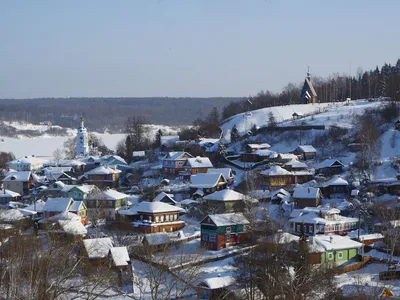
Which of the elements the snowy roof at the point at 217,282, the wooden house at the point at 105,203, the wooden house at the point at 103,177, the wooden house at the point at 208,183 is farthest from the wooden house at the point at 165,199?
the snowy roof at the point at 217,282

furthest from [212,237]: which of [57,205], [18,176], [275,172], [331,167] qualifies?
[18,176]

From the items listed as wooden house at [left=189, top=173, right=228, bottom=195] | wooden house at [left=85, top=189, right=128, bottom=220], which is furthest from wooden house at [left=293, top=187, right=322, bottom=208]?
wooden house at [left=85, top=189, right=128, bottom=220]

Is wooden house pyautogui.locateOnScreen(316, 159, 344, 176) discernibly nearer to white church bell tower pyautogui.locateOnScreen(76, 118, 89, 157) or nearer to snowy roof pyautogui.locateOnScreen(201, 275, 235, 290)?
snowy roof pyautogui.locateOnScreen(201, 275, 235, 290)

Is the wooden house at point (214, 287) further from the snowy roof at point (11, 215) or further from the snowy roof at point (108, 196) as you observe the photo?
the snowy roof at point (108, 196)

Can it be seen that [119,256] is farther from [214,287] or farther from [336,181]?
[336,181]

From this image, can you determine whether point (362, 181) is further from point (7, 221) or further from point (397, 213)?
point (7, 221)

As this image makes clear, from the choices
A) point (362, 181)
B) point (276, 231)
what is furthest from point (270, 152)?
point (276, 231)

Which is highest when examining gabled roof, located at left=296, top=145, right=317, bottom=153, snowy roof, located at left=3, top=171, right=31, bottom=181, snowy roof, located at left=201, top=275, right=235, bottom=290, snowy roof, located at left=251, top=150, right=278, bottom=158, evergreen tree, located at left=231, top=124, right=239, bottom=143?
evergreen tree, located at left=231, top=124, right=239, bottom=143
